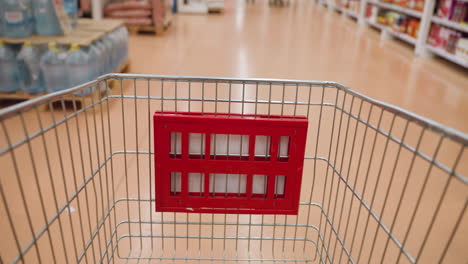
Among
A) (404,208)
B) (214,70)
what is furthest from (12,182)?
(214,70)

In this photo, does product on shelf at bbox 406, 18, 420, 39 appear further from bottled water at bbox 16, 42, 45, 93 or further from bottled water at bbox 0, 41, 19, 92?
bottled water at bbox 0, 41, 19, 92

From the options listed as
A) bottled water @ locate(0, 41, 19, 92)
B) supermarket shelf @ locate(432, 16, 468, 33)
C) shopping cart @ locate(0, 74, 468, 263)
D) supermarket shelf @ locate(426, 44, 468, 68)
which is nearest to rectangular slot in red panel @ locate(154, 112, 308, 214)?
shopping cart @ locate(0, 74, 468, 263)

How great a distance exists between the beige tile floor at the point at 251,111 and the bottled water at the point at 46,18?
33.2 inches

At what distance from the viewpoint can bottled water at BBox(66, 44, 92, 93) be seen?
348cm

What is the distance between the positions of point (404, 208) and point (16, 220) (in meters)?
2.15

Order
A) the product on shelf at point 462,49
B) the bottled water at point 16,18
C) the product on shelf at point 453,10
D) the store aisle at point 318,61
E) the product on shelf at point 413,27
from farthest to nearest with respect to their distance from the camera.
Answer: the product on shelf at point 413,27, the product on shelf at point 453,10, the product on shelf at point 462,49, the store aisle at point 318,61, the bottled water at point 16,18

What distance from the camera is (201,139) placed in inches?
53.6

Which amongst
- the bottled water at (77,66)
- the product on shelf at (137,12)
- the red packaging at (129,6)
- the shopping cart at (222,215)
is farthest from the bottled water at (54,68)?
the red packaging at (129,6)

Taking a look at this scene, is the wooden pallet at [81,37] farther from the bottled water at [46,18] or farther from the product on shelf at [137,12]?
the product on shelf at [137,12]

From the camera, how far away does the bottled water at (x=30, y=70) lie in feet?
11.3

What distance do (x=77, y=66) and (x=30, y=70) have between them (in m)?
0.44

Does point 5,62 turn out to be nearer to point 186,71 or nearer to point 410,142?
point 186,71

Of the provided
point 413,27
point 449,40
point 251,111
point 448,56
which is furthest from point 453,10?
point 251,111

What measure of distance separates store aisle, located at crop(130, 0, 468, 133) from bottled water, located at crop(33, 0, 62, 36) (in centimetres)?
148
